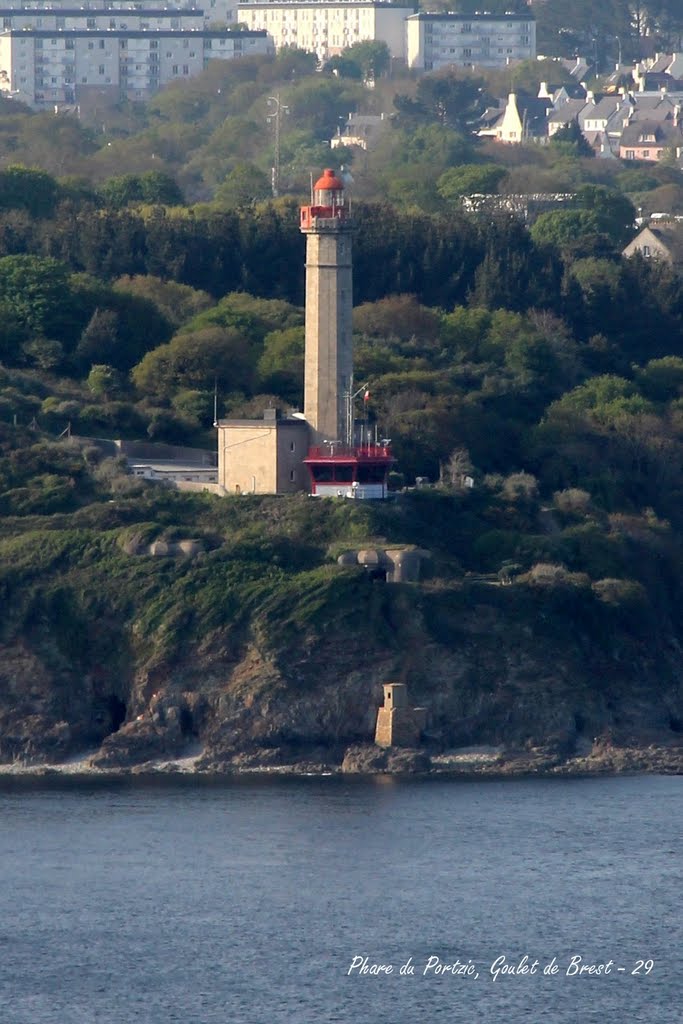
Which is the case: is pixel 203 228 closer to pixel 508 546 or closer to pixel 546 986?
pixel 508 546

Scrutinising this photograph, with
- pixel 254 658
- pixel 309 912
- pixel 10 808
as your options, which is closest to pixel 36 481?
pixel 254 658

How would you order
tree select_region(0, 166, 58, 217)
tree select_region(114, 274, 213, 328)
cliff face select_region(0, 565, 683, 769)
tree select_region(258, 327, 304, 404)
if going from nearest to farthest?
cliff face select_region(0, 565, 683, 769) < tree select_region(258, 327, 304, 404) < tree select_region(114, 274, 213, 328) < tree select_region(0, 166, 58, 217)

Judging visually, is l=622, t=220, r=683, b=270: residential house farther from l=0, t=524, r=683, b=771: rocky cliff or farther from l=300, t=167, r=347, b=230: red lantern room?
l=0, t=524, r=683, b=771: rocky cliff

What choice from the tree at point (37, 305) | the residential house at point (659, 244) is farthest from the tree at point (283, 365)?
the residential house at point (659, 244)

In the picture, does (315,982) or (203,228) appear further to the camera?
(203,228)

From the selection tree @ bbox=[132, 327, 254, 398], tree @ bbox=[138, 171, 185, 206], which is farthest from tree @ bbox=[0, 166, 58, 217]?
tree @ bbox=[132, 327, 254, 398]

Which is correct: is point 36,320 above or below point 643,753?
above

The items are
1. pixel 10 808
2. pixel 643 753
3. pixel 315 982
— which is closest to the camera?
pixel 315 982
